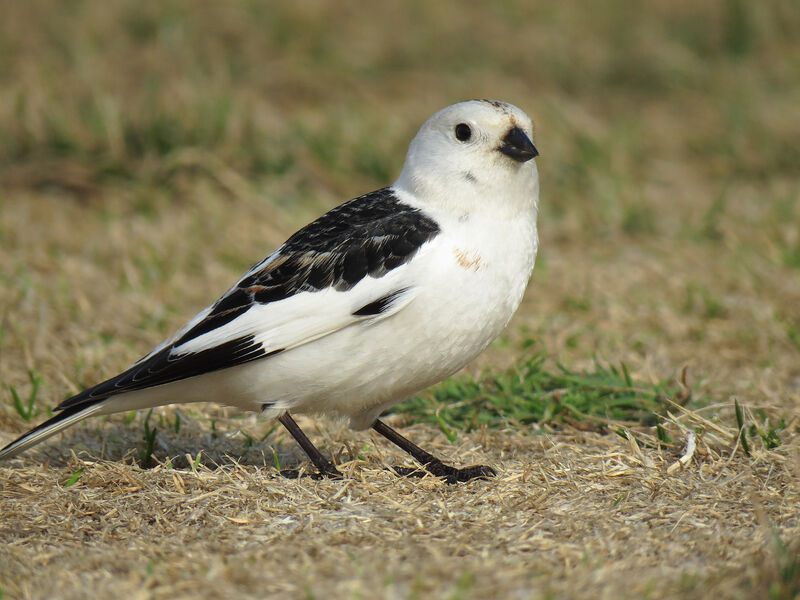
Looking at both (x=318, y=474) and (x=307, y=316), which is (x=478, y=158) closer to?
(x=307, y=316)

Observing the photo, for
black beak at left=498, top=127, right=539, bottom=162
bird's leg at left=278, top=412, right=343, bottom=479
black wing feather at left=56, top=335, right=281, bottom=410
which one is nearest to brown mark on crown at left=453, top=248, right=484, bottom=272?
black beak at left=498, top=127, right=539, bottom=162

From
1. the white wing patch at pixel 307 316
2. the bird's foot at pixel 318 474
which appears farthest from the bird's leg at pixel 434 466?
the white wing patch at pixel 307 316

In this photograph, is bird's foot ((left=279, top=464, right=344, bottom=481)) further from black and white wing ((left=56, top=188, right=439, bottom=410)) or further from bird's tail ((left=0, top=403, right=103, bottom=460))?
bird's tail ((left=0, top=403, right=103, bottom=460))

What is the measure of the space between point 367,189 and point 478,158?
3.60 meters

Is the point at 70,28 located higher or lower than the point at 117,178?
higher

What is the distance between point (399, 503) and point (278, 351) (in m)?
0.61

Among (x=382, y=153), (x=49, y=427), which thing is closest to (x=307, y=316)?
(x=49, y=427)

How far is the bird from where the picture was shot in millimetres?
3174

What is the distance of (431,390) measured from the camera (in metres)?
4.23

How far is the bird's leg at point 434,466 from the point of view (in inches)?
132

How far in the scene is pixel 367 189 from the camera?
22.8 feet

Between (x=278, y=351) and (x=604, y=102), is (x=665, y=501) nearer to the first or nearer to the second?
(x=278, y=351)

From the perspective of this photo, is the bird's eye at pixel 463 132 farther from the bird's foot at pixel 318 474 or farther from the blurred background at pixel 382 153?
the blurred background at pixel 382 153

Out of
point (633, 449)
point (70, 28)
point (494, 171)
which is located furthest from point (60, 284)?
point (70, 28)
